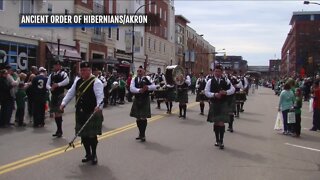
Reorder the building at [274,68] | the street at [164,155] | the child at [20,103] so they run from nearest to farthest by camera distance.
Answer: the street at [164,155]
the child at [20,103]
the building at [274,68]

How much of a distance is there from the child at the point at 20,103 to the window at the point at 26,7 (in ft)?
58.0

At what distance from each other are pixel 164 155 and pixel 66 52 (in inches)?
1112

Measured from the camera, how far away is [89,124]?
870 cm

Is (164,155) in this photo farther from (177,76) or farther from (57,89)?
(177,76)

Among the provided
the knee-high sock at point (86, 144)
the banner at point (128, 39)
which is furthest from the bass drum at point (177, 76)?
the banner at point (128, 39)

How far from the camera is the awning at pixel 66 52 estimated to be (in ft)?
115

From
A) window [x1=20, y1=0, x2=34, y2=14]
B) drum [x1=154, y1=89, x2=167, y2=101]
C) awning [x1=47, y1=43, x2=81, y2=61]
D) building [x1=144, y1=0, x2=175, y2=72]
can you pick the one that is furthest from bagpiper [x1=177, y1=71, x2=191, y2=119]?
building [x1=144, y1=0, x2=175, y2=72]

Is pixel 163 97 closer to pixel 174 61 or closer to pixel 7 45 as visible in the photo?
pixel 7 45

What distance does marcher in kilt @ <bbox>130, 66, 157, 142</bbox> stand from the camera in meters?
12.0

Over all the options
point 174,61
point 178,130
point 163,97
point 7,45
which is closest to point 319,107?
point 178,130

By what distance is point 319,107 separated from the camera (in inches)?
610

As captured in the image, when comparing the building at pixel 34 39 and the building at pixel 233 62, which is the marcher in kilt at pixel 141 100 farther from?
the building at pixel 233 62

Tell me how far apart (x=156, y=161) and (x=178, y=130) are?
531 centimetres

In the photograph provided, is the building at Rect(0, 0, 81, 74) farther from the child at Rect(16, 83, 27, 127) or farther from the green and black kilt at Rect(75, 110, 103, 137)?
the green and black kilt at Rect(75, 110, 103, 137)
